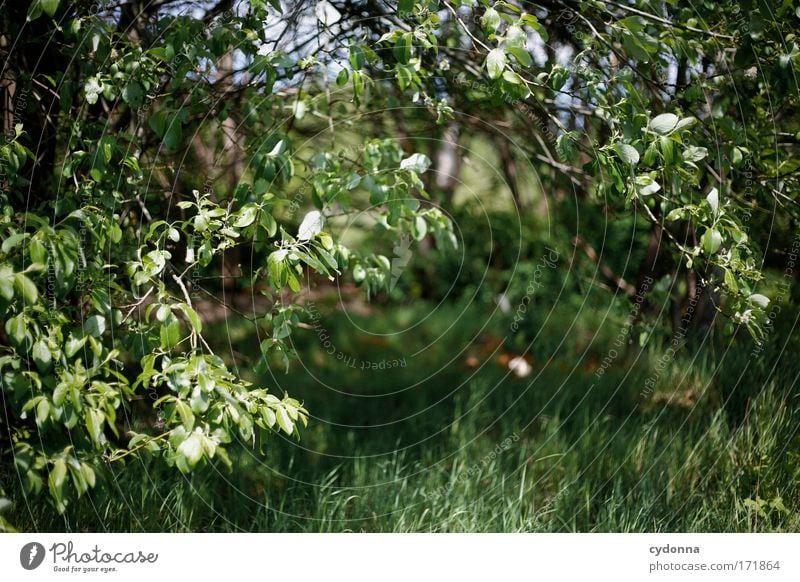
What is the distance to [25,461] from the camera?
4.59 feet

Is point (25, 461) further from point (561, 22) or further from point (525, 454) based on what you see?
point (561, 22)

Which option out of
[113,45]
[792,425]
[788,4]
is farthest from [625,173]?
[113,45]

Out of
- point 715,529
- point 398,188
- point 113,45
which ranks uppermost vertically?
point 113,45

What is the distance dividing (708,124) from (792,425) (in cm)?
78

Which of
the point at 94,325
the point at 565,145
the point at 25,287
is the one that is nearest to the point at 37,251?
the point at 25,287

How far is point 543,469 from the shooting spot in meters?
1.94

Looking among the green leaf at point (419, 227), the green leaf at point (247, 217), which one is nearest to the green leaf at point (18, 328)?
the green leaf at point (247, 217)

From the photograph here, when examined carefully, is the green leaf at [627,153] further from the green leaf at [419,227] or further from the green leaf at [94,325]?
the green leaf at [94,325]
